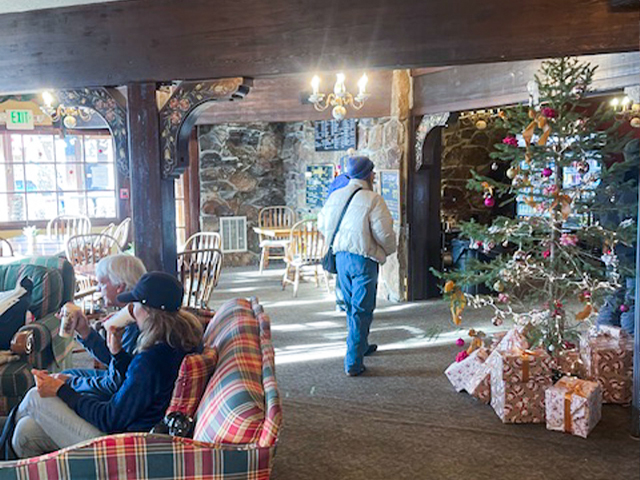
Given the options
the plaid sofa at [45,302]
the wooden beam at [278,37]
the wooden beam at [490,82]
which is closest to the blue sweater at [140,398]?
the plaid sofa at [45,302]

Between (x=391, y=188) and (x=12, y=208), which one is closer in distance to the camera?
(x=391, y=188)

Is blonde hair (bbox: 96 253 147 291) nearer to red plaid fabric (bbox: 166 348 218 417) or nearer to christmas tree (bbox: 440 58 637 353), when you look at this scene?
red plaid fabric (bbox: 166 348 218 417)

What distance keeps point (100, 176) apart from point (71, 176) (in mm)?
382

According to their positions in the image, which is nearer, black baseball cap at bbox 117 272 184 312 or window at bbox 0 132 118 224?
black baseball cap at bbox 117 272 184 312

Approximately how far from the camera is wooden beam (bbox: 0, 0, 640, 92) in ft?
11.0

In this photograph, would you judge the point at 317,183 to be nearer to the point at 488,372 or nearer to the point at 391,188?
the point at 391,188

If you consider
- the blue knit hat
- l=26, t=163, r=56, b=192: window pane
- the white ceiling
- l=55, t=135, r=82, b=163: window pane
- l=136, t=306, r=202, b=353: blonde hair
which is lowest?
l=136, t=306, r=202, b=353: blonde hair

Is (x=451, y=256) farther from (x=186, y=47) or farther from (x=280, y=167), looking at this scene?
(x=186, y=47)

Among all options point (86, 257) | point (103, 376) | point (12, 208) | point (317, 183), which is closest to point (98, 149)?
point (12, 208)

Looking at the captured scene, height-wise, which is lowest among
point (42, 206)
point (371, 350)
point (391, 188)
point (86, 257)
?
point (371, 350)

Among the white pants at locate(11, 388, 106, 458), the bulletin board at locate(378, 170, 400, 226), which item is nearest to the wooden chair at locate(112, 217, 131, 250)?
the bulletin board at locate(378, 170, 400, 226)

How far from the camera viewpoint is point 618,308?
15.3 feet

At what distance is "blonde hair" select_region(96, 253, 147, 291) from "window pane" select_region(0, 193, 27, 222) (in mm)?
6520

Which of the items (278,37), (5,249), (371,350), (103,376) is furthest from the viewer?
(5,249)
